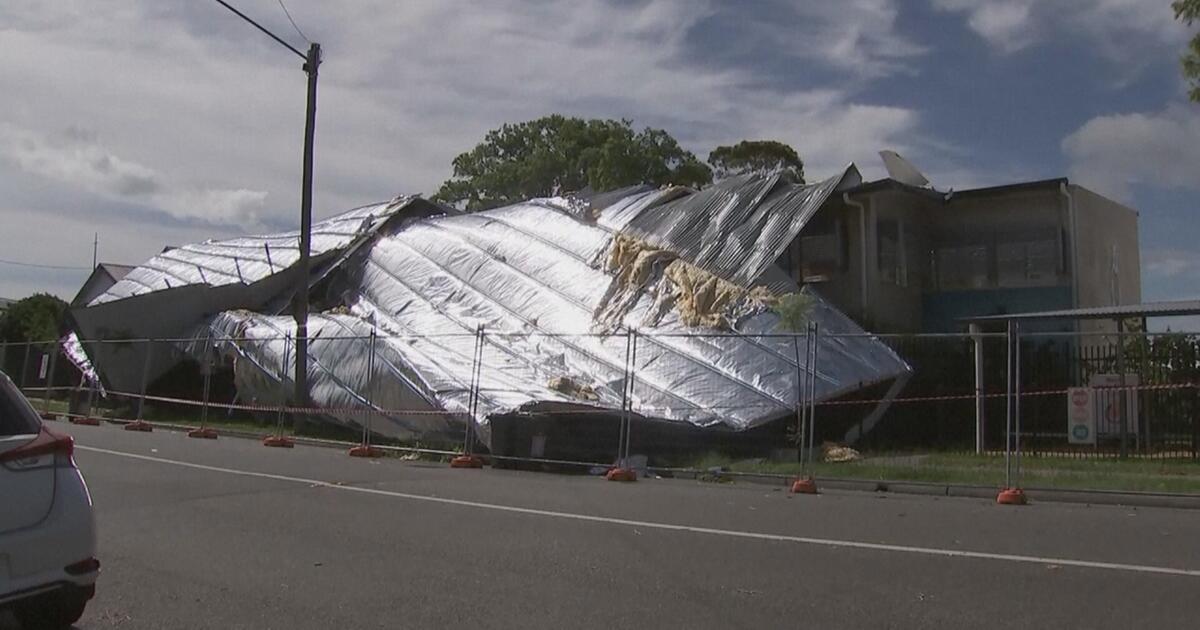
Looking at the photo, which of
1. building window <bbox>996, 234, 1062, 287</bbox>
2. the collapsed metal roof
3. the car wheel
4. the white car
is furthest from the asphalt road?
building window <bbox>996, 234, 1062, 287</bbox>

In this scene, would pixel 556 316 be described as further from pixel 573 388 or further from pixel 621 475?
pixel 621 475

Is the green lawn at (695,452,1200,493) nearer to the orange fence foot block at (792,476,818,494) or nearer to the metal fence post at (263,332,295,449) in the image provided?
the orange fence foot block at (792,476,818,494)

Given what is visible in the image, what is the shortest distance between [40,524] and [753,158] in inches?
1863

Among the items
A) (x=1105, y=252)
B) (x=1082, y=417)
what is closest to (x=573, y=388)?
(x=1082, y=417)

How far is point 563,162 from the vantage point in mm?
50406

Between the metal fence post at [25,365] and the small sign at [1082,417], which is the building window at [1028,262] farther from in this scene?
the metal fence post at [25,365]

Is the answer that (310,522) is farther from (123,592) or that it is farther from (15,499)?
(15,499)

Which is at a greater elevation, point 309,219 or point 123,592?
point 309,219

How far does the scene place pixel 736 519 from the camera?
34.3 feet

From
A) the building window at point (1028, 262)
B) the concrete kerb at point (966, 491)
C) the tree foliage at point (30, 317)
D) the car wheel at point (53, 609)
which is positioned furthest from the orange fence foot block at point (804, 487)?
the tree foliage at point (30, 317)

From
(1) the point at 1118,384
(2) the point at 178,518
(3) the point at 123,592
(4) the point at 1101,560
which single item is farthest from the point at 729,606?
(1) the point at 1118,384

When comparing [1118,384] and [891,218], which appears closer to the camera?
[1118,384]

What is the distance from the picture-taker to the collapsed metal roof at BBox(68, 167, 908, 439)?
61.7ft

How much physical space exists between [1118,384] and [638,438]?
25.5 ft
